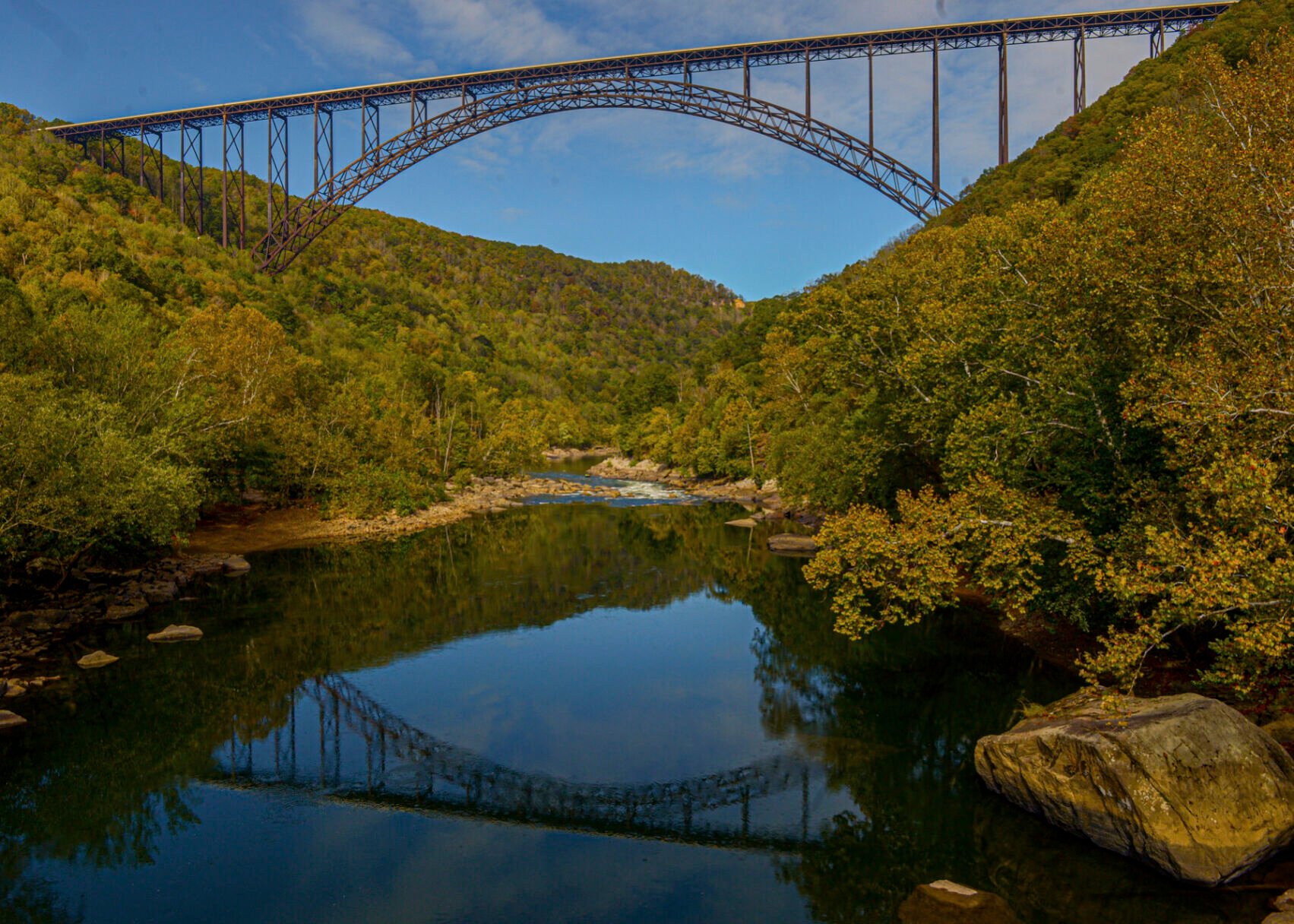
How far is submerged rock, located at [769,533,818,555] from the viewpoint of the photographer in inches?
1289

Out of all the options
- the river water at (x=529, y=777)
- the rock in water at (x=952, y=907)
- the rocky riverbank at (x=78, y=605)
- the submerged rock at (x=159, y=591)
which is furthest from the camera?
the submerged rock at (x=159, y=591)

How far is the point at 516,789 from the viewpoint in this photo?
516 inches

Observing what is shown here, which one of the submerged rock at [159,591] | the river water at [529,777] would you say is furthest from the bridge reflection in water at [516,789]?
the submerged rock at [159,591]

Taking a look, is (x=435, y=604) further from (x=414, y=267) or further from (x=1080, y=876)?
(x=414, y=267)

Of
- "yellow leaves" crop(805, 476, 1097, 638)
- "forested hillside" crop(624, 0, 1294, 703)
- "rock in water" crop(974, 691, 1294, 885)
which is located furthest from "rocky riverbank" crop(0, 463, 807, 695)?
"rock in water" crop(974, 691, 1294, 885)

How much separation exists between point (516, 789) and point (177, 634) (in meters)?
11.9

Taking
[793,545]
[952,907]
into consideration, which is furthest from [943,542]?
[793,545]

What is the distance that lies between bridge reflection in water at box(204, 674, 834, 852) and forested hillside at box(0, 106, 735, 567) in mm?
8490

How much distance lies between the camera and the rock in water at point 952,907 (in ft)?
31.0

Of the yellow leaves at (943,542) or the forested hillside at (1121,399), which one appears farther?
the yellow leaves at (943,542)

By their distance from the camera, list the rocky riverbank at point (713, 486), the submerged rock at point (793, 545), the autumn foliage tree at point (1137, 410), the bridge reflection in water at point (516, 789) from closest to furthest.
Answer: the autumn foliage tree at point (1137, 410), the bridge reflection in water at point (516, 789), the submerged rock at point (793, 545), the rocky riverbank at point (713, 486)

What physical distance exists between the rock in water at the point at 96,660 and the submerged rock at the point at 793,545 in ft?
74.0

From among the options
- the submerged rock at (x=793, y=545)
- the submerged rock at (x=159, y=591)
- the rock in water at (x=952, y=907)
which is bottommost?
the rock in water at (x=952, y=907)

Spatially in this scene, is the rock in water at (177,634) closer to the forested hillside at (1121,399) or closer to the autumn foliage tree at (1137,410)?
the autumn foliage tree at (1137,410)
